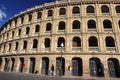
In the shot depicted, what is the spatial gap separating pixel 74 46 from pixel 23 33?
11.9m

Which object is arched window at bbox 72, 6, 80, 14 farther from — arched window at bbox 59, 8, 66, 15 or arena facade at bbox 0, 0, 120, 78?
arched window at bbox 59, 8, 66, 15

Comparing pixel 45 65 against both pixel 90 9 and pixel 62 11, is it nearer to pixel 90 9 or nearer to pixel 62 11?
pixel 62 11

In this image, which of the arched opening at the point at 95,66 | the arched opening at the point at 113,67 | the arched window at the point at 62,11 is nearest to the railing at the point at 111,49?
the arched opening at the point at 113,67

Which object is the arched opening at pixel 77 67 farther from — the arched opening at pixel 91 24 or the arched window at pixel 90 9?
the arched window at pixel 90 9

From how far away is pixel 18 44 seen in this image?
28.7m

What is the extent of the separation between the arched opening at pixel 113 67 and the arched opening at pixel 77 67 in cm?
452

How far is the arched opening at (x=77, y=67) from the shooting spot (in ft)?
72.1

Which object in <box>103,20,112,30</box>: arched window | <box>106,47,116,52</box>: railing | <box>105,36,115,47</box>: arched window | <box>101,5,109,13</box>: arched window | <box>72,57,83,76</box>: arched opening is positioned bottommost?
<box>72,57,83,76</box>: arched opening

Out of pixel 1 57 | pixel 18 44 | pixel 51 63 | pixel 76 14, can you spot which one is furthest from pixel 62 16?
pixel 1 57

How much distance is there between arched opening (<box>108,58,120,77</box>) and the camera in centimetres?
2090

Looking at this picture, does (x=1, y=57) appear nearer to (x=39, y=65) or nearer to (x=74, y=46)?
(x=39, y=65)

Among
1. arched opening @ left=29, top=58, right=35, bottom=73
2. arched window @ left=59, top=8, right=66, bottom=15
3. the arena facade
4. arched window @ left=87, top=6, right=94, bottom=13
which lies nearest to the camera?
the arena facade

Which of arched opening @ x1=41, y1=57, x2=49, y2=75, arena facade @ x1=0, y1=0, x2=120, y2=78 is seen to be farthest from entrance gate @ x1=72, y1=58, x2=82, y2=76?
arched opening @ x1=41, y1=57, x2=49, y2=75

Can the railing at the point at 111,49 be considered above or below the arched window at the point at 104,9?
below
